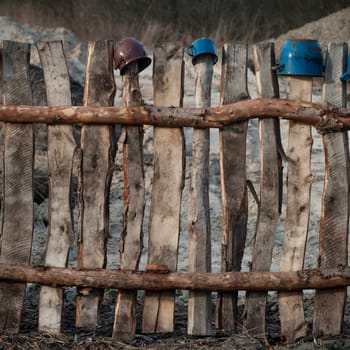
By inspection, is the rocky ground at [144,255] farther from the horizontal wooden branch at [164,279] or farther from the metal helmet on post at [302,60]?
the metal helmet on post at [302,60]

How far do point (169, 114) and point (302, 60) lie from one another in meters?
0.93

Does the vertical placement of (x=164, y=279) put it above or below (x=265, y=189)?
below

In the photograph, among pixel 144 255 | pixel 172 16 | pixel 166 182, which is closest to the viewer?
pixel 166 182

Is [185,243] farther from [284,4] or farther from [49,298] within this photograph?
[284,4]

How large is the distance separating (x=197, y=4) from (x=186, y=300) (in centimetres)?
1078

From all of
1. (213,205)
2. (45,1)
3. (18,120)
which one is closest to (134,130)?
(18,120)

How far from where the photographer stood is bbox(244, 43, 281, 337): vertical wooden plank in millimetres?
5941

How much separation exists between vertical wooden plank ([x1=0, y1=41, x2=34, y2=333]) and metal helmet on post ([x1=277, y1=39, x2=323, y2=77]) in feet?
5.34

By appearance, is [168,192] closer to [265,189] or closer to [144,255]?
[265,189]

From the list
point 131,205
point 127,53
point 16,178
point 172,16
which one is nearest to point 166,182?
point 131,205

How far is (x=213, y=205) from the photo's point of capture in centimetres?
893

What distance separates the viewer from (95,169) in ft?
19.4

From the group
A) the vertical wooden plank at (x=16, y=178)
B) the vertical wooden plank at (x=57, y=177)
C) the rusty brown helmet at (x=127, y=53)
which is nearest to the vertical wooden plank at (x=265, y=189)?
the rusty brown helmet at (x=127, y=53)

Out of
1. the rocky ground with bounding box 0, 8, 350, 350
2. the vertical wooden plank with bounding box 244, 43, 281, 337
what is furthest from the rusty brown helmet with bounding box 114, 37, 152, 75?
the rocky ground with bounding box 0, 8, 350, 350
